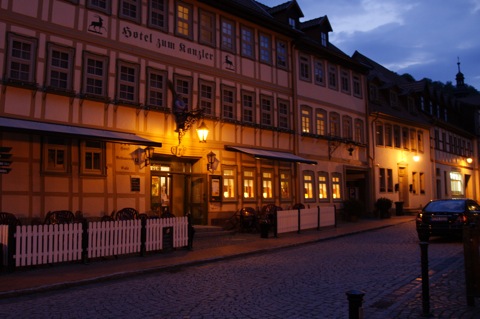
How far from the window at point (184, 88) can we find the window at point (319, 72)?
30.5 ft

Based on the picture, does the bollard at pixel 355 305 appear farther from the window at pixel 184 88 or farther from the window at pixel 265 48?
the window at pixel 265 48

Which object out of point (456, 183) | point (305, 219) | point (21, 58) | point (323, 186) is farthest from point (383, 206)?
point (21, 58)

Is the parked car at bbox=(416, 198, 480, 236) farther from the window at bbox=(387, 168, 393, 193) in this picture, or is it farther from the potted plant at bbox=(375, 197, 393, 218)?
the window at bbox=(387, 168, 393, 193)

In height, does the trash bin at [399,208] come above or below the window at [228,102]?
below

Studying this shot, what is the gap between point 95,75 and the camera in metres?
15.5

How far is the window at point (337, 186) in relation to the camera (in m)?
26.3

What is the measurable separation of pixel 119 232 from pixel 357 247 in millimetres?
7237

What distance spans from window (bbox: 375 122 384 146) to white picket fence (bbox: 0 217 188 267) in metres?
20.3

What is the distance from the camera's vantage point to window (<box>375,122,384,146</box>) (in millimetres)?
30562

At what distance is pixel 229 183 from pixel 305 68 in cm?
865

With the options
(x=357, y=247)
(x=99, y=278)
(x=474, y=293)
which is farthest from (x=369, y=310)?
(x=357, y=247)

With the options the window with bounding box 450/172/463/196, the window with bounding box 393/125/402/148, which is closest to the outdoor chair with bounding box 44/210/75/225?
the window with bounding box 393/125/402/148

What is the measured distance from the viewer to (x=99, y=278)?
9.23m

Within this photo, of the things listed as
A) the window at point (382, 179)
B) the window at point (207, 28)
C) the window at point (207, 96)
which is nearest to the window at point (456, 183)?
the window at point (382, 179)
